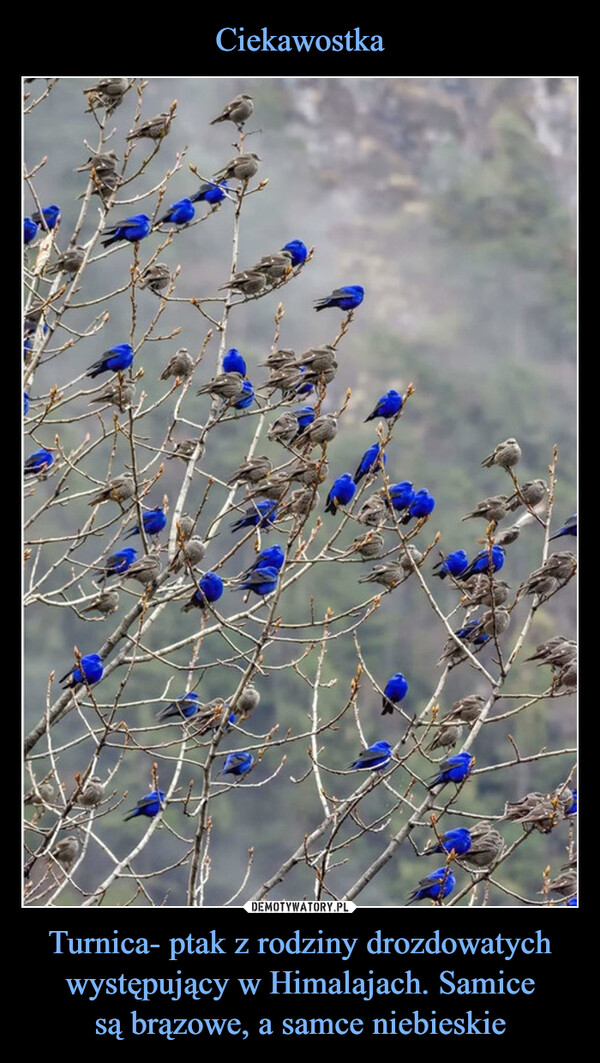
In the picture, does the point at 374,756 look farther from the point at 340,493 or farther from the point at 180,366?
the point at 180,366

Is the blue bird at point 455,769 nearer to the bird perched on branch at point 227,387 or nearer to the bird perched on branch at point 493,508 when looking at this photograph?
the bird perched on branch at point 493,508

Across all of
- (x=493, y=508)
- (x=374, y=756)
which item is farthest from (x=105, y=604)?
(x=493, y=508)

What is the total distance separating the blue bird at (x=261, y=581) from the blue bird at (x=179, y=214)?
1.89 m

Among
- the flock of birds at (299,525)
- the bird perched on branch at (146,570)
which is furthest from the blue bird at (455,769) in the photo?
the bird perched on branch at (146,570)

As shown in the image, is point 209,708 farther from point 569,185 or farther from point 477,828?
point 569,185

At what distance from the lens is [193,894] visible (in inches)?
210

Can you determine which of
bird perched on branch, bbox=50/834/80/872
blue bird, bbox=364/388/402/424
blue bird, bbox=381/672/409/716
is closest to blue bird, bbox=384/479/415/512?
blue bird, bbox=364/388/402/424

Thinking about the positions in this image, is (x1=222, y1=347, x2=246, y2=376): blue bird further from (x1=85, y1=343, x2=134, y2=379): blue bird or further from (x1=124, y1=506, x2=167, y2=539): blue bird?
(x1=124, y1=506, x2=167, y2=539): blue bird

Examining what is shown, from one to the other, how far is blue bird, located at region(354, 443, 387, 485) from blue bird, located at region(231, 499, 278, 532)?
0.40 metres

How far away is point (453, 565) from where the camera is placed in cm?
669

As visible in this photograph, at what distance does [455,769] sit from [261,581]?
1.20 m

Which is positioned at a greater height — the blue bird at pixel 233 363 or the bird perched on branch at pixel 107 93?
the bird perched on branch at pixel 107 93

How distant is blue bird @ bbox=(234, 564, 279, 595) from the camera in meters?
6.37

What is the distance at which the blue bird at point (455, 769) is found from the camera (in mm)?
5875
